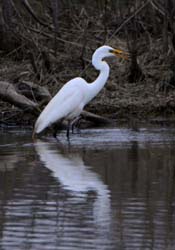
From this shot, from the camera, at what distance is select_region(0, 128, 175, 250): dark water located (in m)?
5.85

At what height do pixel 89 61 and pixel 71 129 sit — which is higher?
pixel 89 61

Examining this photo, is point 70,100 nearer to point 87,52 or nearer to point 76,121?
point 76,121

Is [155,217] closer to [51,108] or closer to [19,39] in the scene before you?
[51,108]

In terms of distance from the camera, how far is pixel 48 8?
1858cm

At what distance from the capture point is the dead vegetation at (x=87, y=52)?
14375 mm

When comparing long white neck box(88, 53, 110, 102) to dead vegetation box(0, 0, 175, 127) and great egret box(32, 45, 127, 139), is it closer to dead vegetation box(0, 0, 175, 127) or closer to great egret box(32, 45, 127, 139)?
great egret box(32, 45, 127, 139)

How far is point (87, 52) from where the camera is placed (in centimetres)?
1697

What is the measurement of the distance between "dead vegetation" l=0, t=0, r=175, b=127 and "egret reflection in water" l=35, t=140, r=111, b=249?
318 cm

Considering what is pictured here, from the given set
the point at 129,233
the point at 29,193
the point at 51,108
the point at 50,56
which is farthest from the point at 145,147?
the point at 50,56

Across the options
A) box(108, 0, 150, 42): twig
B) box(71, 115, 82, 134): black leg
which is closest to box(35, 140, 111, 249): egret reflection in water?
box(71, 115, 82, 134): black leg

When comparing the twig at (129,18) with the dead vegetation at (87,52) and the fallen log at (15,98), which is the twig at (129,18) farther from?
the fallen log at (15,98)

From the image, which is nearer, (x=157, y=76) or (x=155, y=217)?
(x=155, y=217)

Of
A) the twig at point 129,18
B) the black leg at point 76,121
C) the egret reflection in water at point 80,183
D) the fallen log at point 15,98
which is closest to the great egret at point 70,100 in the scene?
the black leg at point 76,121

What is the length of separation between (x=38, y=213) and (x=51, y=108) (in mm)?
5971
